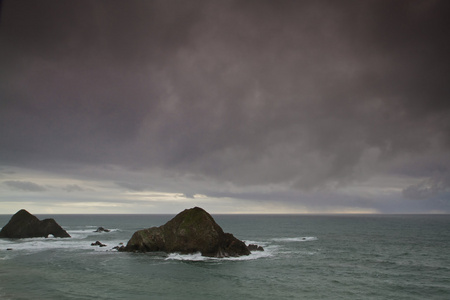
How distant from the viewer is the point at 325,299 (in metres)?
30.2

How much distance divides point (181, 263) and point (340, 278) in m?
24.3

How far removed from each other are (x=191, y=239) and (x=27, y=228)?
193 feet

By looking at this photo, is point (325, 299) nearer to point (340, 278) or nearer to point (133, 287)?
point (340, 278)

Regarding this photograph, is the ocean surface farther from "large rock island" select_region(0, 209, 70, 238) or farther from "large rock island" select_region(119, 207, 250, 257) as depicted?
"large rock island" select_region(0, 209, 70, 238)

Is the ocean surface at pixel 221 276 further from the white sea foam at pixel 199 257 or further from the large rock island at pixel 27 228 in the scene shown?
the large rock island at pixel 27 228

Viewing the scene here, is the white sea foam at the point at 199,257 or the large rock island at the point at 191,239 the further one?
the large rock island at the point at 191,239

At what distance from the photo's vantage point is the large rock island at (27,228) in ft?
278

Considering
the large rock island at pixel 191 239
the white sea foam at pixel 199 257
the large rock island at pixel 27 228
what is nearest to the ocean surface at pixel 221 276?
the white sea foam at pixel 199 257

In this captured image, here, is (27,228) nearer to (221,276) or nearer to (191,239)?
(191,239)

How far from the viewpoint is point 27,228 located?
85500mm

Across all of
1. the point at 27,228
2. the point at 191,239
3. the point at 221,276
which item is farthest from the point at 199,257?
the point at 27,228

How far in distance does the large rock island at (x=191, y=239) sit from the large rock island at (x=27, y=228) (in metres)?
40.7

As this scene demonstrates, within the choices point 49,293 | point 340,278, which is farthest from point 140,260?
point 340,278

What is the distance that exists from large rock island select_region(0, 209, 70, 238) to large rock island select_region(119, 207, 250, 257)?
40.7 m
